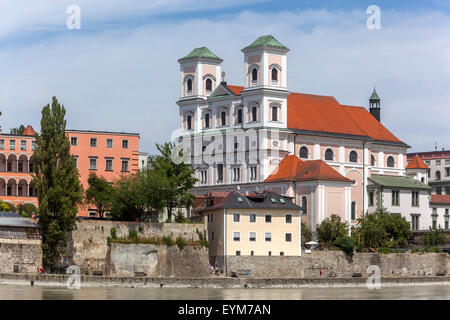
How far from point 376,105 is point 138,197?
181 ft

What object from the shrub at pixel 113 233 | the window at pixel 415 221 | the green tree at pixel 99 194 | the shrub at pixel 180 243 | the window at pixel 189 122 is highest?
the window at pixel 189 122

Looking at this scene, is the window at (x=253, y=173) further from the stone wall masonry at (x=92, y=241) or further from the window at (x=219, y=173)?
the stone wall masonry at (x=92, y=241)

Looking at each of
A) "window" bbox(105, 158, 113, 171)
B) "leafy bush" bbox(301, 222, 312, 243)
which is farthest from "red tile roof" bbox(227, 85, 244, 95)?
"leafy bush" bbox(301, 222, 312, 243)

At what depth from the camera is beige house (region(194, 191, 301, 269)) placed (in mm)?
99688

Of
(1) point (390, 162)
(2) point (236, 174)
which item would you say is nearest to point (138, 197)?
(2) point (236, 174)

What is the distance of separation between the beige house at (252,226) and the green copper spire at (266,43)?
81.6 ft

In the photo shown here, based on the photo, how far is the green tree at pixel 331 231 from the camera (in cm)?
11181

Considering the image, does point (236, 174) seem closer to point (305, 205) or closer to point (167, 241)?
point (305, 205)

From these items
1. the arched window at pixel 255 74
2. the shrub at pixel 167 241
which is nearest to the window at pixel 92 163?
the shrub at pixel 167 241

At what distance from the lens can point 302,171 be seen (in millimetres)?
120250

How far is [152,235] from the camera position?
9719cm

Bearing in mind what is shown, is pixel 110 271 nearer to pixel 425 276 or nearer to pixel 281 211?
pixel 281 211

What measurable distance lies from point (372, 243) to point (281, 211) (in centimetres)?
1413
